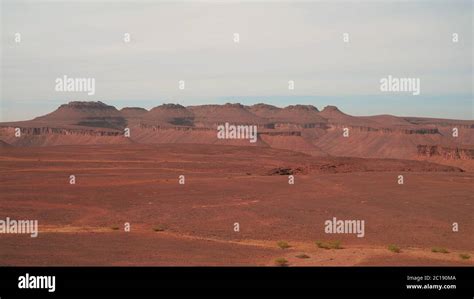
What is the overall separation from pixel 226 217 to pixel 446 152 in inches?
2663

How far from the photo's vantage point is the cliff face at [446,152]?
82.5 m

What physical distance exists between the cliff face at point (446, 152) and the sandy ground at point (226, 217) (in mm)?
33692

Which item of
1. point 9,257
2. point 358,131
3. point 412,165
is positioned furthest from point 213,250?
point 358,131

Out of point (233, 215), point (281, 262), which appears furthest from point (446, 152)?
point (281, 262)

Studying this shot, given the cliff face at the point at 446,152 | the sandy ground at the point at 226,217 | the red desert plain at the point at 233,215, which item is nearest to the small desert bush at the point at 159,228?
the red desert plain at the point at 233,215

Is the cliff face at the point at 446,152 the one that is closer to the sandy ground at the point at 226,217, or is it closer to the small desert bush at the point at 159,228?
the sandy ground at the point at 226,217

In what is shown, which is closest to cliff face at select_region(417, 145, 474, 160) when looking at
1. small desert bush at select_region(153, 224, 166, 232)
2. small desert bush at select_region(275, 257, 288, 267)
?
small desert bush at select_region(153, 224, 166, 232)

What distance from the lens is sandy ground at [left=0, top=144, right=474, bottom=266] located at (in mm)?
17328

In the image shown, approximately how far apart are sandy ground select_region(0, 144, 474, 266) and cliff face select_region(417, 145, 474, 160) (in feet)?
111

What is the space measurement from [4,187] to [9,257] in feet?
87.0

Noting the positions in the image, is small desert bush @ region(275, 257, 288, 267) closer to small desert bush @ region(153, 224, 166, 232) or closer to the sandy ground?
the sandy ground

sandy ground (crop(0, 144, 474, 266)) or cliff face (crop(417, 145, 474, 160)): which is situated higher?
cliff face (crop(417, 145, 474, 160))
